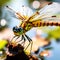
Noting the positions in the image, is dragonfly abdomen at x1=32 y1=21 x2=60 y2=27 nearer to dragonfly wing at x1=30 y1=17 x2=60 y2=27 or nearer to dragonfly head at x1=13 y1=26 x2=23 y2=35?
dragonfly wing at x1=30 y1=17 x2=60 y2=27

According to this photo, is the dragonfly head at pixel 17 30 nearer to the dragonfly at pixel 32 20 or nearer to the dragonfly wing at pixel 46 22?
the dragonfly at pixel 32 20

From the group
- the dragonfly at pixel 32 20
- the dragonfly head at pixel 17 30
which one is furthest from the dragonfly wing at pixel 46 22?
the dragonfly head at pixel 17 30

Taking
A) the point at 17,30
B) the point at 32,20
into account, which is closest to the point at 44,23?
the point at 32,20

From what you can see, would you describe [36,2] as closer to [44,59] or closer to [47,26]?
[47,26]

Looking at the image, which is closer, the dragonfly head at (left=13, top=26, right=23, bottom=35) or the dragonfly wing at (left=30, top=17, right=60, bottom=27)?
the dragonfly head at (left=13, top=26, right=23, bottom=35)

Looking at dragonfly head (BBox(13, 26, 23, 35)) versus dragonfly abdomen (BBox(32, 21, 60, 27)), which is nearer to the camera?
dragonfly head (BBox(13, 26, 23, 35))

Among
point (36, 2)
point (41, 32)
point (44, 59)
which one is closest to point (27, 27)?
point (44, 59)

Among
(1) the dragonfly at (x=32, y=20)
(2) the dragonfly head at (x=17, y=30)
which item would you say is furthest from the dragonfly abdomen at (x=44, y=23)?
(2) the dragonfly head at (x=17, y=30)

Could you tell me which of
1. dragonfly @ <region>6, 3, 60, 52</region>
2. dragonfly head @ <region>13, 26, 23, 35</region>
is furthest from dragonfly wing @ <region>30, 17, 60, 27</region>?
dragonfly head @ <region>13, 26, 23, 35</region>

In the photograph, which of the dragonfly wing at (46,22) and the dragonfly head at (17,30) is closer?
the dragonfly head at (17,30)

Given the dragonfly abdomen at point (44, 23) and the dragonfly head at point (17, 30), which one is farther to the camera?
the dragonfly abdomen at point (44, 23)

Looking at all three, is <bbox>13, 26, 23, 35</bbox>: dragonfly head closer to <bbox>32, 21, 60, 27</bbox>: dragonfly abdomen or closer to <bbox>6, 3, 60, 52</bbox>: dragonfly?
<bbox>6, 3, 60, 52</bbox>: dragonfly
